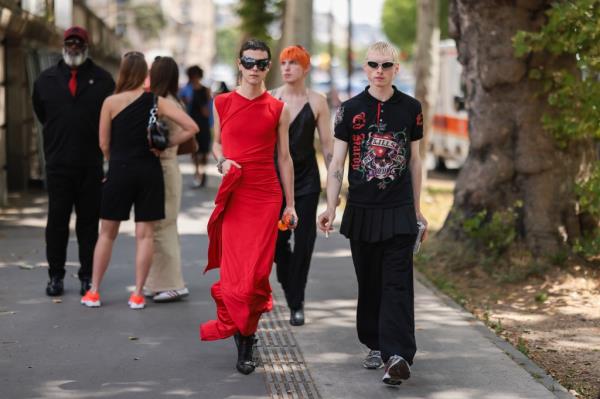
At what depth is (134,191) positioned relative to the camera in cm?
817

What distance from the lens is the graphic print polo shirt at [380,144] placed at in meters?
6.18

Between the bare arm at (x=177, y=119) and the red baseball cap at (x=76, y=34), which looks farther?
the red baseball cap at (x=76, y=34)

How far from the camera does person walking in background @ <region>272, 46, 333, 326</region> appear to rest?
25.5 ft

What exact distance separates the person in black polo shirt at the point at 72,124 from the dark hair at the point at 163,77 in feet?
1.15

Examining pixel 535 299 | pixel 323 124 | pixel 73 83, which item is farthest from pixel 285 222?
pixel 535 299

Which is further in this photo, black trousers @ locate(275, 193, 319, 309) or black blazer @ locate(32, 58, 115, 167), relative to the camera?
black blazer @ locate(32, 58, 115, 167)

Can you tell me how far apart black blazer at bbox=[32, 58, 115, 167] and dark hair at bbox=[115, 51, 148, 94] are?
0.47 m

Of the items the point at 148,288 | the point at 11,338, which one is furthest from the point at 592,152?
the point at 11,338

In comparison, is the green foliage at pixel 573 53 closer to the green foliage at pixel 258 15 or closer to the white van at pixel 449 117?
the white van at pixel 449 117

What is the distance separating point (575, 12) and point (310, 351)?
3485 mm

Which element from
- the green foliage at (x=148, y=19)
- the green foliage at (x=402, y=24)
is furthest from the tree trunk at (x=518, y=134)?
the green foliage at (x=402, y=24)

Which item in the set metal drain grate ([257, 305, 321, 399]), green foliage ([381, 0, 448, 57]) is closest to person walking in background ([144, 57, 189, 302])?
metal drain grate ([257, 305, 321, 399])

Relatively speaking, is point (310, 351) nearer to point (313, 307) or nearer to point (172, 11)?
point (313, 307)

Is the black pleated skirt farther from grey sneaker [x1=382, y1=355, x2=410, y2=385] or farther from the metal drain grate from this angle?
the metal drain grate
